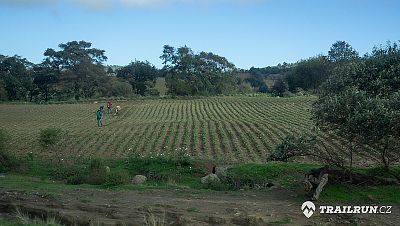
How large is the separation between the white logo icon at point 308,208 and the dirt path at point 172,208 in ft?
0.52

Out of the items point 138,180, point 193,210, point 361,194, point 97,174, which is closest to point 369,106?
point 361,194

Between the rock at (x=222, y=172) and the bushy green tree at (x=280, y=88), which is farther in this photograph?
the bushy green tree at (x=280, y=88)

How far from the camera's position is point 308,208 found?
38.4 ft

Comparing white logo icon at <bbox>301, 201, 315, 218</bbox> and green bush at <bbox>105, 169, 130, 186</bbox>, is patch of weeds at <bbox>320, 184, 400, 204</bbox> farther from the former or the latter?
green bush at <bbox>105, 169, 130, 186</bbox>

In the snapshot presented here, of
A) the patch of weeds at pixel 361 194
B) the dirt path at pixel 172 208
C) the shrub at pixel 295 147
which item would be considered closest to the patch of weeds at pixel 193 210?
the dirt path at pixel 172 208

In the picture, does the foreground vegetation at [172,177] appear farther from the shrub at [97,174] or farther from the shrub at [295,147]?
the shrub at [295,147]

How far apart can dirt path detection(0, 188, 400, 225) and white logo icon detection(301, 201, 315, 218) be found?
16 centimetres

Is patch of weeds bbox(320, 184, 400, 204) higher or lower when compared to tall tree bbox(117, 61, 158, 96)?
lower

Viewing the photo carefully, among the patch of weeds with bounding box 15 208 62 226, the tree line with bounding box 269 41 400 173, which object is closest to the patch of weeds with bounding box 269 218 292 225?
the tree line with bounding box 269 41 400 173

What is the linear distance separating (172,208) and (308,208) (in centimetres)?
378

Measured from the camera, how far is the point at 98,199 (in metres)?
12.8

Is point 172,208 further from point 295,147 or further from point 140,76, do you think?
point 140,76

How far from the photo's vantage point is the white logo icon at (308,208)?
11.2m

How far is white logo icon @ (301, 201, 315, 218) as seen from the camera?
36.8 ft
